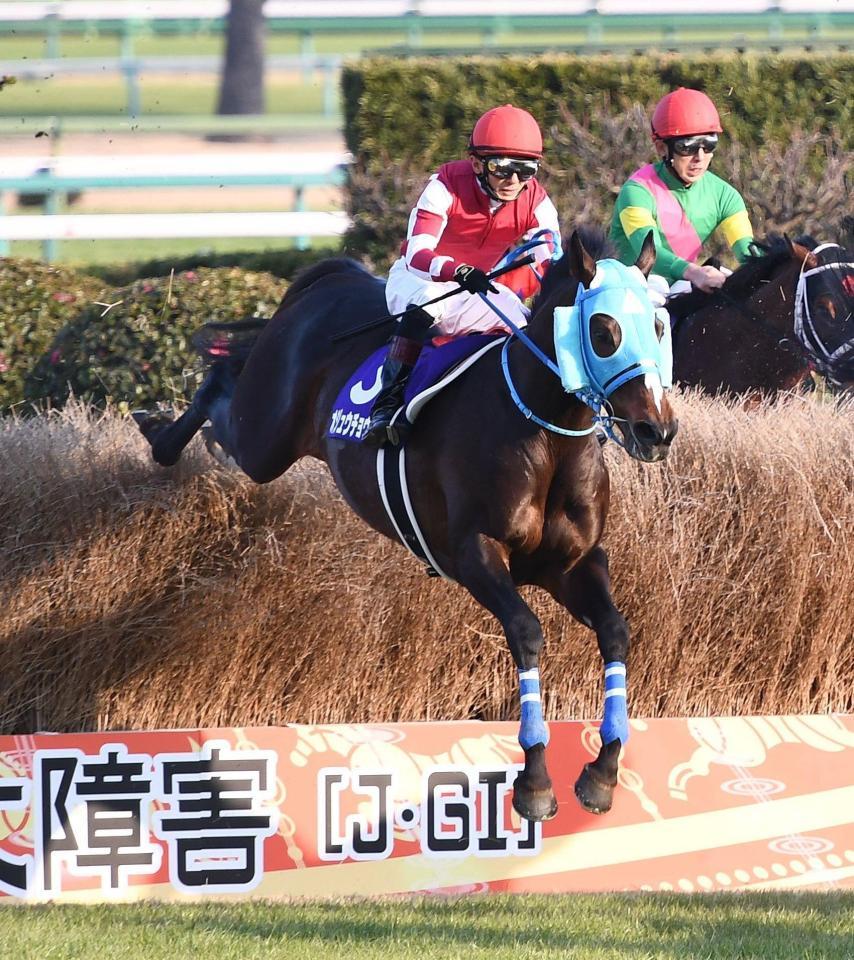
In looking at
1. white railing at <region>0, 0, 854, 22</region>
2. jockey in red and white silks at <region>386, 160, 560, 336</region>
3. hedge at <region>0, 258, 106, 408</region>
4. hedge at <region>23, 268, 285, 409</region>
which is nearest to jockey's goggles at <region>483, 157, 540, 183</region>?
jockey in red and white silks at <region>386, 160, 560, 336</region>

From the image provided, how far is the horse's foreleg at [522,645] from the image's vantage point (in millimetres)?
4582

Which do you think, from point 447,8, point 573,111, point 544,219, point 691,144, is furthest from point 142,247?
point 544,219

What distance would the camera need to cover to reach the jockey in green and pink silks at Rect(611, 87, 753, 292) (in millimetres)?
7504

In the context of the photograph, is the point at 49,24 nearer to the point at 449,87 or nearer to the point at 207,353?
the point at 449,87

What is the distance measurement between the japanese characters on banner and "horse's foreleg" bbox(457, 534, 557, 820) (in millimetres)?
1127

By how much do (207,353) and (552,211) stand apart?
192 centimetres

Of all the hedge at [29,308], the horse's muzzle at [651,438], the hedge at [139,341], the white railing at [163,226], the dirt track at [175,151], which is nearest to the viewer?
the horse's muzzle at [651,438]

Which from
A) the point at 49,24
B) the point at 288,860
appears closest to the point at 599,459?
the point at 288,860

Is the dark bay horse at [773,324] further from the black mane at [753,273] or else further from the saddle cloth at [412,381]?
the saddle cloth at [412,381]

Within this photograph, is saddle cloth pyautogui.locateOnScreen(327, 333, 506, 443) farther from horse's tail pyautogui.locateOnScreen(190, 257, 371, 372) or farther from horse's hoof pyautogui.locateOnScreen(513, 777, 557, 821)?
horse's hoof pyautogui.locateOnScreen(513, 777, 557, 821)

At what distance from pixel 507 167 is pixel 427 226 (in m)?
0.33

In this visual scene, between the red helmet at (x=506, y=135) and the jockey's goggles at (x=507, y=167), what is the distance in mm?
22

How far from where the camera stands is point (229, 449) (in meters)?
6.55

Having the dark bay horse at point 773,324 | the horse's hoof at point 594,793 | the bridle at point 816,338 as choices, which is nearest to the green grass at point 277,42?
the dark bay horse at point 773,324
